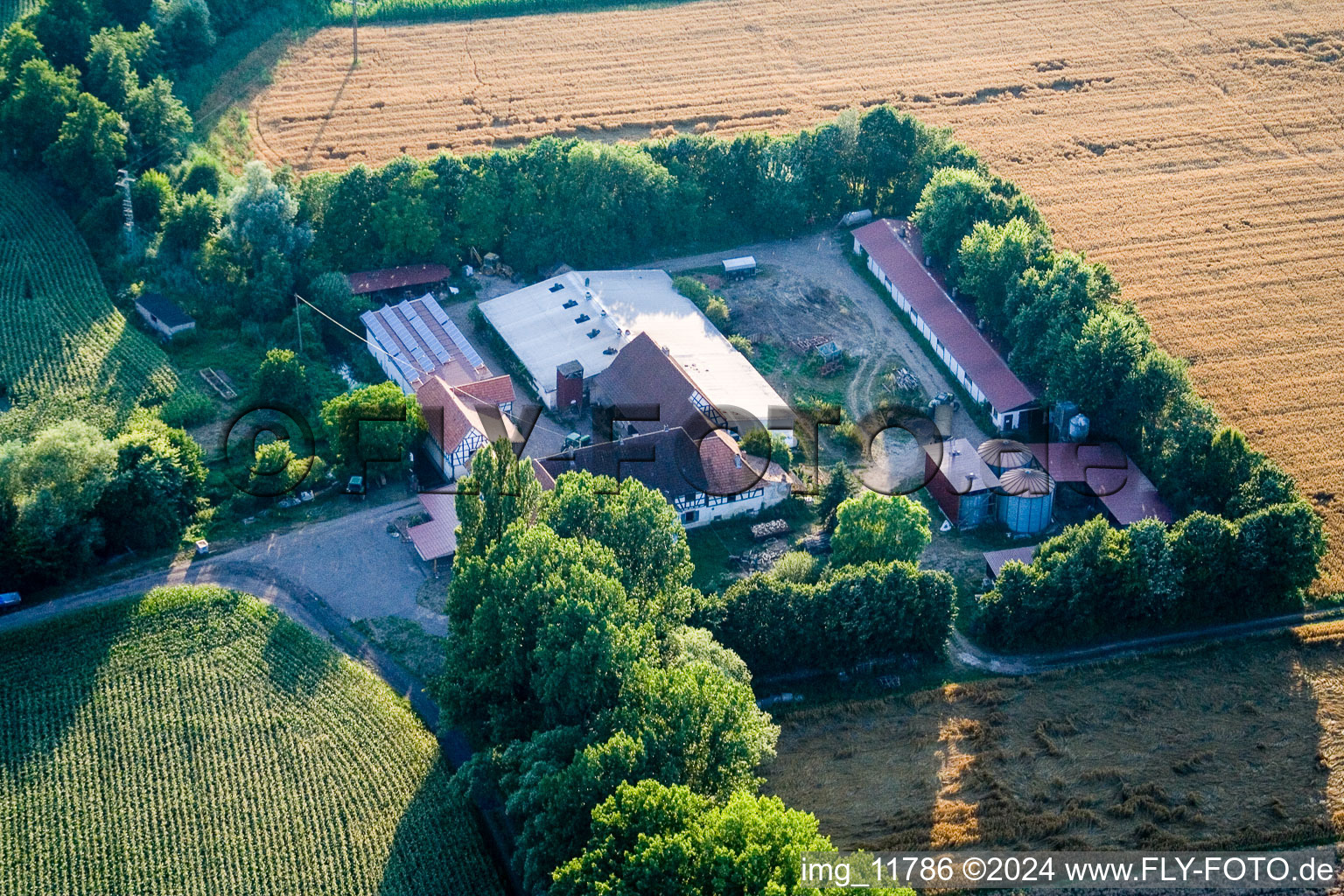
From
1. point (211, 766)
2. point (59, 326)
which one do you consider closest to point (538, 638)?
point (211, 766)

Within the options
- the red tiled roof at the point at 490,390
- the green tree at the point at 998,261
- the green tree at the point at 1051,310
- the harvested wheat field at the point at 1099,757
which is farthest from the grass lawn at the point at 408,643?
the green tree at the point at 998,261

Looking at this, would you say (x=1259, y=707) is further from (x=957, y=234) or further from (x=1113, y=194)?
(x=1113, y=194)

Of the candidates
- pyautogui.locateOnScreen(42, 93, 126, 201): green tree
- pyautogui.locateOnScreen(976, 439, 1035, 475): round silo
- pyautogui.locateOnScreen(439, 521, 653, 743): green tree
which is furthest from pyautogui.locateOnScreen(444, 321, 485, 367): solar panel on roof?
pyautogui.locateOnScreen(976, 439, 1035, 475): round silo

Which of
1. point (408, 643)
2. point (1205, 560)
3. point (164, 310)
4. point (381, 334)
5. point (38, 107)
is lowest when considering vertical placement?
point (408, 643)

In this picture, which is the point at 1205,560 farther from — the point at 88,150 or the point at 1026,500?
the point at 88,150

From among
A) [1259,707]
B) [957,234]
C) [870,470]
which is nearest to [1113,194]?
[957,234]

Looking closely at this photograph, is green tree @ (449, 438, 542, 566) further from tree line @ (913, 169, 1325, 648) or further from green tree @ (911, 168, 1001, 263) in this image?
green tree @ (911, 168, 1001, 263)
